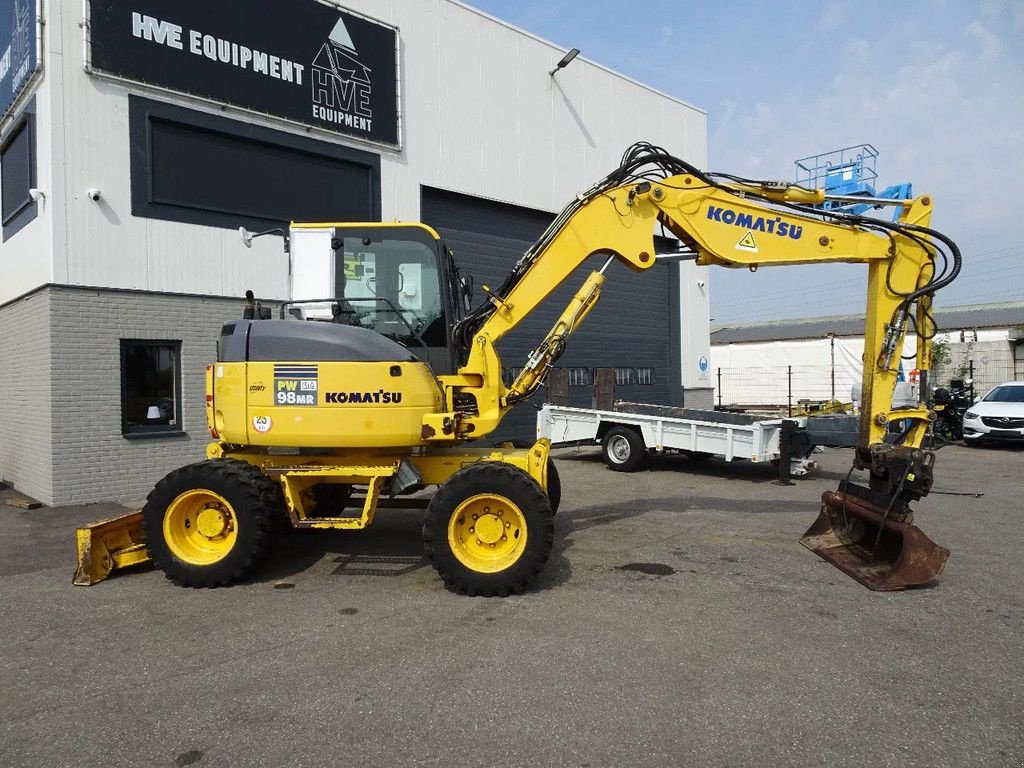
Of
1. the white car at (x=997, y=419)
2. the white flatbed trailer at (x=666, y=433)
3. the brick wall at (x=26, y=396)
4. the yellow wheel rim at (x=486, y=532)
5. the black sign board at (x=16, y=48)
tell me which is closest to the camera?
the yellow wheel rim at (x=486, y=532)

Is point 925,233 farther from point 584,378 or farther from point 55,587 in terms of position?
point 584,378

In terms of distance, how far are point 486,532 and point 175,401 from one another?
6.91 metres

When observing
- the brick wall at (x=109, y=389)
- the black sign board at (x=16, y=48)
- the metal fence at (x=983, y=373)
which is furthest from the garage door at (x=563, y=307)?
the metal fence at (x=983, y=373)

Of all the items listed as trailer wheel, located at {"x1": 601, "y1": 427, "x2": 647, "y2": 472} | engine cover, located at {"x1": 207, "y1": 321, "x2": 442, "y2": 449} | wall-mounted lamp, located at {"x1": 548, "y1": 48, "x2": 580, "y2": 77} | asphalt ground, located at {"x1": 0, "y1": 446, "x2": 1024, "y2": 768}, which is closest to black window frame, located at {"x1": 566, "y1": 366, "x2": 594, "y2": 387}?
trailer wheel, located at {"x1": 601, "y1": 427, "x2": 647, "y2": 472}

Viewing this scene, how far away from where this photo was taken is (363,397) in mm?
5652

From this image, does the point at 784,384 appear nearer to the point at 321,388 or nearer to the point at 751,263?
the point at 751,263

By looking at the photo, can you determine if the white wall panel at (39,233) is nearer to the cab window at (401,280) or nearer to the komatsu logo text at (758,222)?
the cab window at (401,280)

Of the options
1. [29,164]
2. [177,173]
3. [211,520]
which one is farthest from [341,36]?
[211,520]

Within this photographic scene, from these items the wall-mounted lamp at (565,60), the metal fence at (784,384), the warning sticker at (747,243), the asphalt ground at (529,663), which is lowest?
the asphalt ground at (529,663)

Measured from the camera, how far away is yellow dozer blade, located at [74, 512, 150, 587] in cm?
588

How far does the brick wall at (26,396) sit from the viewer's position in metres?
9.43

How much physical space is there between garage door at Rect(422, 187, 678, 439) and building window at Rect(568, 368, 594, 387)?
24 mm

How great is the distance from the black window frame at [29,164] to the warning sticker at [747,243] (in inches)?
374

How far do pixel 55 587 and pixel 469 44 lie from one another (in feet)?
41.0
